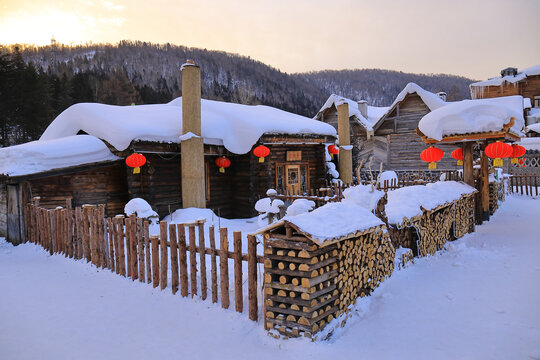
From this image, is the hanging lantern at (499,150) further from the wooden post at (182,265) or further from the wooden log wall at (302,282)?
the wooden post at (182,265)

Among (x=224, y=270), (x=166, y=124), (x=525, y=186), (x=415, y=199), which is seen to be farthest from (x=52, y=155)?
(x=525, y=186)

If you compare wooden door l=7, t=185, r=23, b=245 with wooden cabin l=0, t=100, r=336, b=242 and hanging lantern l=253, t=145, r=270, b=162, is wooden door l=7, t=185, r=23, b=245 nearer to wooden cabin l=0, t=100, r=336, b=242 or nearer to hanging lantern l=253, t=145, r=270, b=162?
wooden cabin l=0, t=100, r=336, b=242

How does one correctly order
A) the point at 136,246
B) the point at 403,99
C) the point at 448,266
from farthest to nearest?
1. the point at 403,99
2. the point at 448,266
3. the point at 136,246

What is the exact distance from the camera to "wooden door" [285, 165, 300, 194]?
1534 centimetres

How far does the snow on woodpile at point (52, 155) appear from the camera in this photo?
9.53 m

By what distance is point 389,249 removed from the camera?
625 centimetres

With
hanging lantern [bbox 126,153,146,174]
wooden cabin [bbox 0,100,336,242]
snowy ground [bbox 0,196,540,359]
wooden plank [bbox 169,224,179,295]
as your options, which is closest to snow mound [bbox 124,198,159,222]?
hanging lantern [bbox 126,153,146,174]

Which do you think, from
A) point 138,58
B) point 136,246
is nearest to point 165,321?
point 136,246

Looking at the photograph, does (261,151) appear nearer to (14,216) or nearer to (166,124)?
(166,124)

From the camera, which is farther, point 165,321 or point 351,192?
point 351,192

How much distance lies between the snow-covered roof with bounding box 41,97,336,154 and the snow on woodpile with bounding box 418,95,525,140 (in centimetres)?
564

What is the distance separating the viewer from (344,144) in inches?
715

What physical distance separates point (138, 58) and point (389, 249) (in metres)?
102

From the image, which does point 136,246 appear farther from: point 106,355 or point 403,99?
point 403,99
